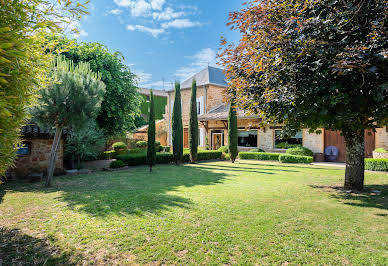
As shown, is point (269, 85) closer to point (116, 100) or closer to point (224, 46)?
point (224, 46)

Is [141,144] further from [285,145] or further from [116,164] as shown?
[285,145]

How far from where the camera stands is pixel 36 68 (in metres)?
2.97

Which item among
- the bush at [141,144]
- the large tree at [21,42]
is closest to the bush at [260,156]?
the bush at [141,144]

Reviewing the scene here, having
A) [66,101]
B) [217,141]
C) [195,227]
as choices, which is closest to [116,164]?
[66,101]

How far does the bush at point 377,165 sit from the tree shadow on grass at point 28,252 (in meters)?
12.8

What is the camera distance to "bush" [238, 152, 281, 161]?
51.3 feet

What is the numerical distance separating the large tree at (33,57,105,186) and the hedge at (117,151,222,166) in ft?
18.8

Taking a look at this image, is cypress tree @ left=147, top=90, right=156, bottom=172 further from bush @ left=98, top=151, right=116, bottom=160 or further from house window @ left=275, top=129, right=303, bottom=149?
house window @ left=275, top=129, right=303, bottom=149

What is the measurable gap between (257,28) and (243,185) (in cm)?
513

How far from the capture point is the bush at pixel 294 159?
1380 cm

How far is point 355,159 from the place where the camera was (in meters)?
6.45

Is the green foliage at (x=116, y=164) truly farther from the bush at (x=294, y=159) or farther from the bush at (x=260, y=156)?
the bush at (x=294, y=159)

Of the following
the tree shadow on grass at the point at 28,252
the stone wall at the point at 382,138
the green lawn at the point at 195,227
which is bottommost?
the tree shadow on grass at the point at 28,252

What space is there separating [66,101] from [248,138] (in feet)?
48.9
